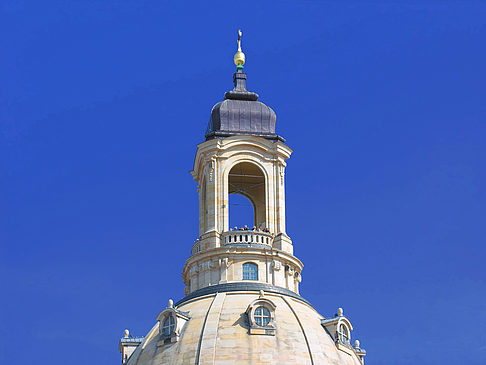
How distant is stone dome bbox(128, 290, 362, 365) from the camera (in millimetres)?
110875

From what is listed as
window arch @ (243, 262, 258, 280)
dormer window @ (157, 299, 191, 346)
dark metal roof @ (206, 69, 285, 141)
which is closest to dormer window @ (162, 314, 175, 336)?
dormer window @ (157, 299, 191, 346)

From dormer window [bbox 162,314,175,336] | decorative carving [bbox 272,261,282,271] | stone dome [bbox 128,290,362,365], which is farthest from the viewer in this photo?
decorative carving [bbox 272,261,282,271]

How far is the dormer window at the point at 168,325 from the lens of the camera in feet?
374

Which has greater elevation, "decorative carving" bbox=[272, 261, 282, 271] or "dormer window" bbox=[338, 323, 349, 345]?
"decorative carving" bbox=[272, 261, 282, 271]

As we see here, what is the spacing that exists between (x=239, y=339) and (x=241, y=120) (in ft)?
71.2

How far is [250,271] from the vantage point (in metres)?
120

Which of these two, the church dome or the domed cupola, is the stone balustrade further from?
the domed cupola

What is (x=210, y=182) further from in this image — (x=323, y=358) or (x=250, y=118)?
(x=323, y=358)

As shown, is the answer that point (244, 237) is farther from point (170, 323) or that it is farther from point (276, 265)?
point (170, 323)

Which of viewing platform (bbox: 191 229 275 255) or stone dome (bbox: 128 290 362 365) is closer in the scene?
stone dome (bbox: 128 290 362 365)

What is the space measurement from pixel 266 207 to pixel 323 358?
1646 centimetres

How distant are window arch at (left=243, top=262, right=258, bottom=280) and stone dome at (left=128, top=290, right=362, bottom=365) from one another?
8.13ft

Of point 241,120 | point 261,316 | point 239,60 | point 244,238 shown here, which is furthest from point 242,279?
point 239,60

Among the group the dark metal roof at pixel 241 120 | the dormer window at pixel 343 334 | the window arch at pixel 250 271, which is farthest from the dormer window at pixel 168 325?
the dark metal roof at pixel 241 120
